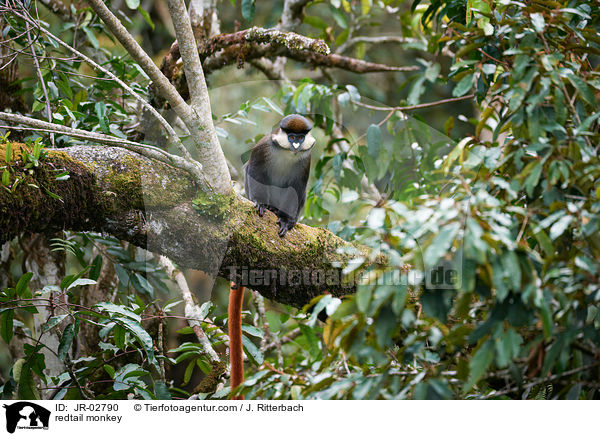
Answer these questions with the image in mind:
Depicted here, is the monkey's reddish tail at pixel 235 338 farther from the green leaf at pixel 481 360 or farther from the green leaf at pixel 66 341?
the green leaf at pixel 481 360

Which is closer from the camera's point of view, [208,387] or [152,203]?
[152,203]

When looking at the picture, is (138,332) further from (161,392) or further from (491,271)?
(491,271)

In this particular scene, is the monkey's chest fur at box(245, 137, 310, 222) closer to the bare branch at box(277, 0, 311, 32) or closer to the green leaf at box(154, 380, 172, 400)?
the bare branch at box(277, 0, 311, 32)

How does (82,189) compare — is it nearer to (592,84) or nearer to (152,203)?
(152,203)

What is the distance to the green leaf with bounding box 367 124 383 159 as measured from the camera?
1858 mm

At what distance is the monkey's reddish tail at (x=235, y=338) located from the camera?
184 cm

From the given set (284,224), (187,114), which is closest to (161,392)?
(284,224)

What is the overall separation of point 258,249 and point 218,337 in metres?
0.64

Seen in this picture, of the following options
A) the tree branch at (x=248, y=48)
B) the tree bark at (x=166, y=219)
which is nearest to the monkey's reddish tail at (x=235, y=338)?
the tree bark at (x=166, y=219)

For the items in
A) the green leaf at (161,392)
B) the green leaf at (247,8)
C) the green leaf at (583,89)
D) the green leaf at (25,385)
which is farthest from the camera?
the green leaf at (247,8)

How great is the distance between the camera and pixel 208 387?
2219mm

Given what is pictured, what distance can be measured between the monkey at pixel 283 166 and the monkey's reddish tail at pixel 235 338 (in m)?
0.86
